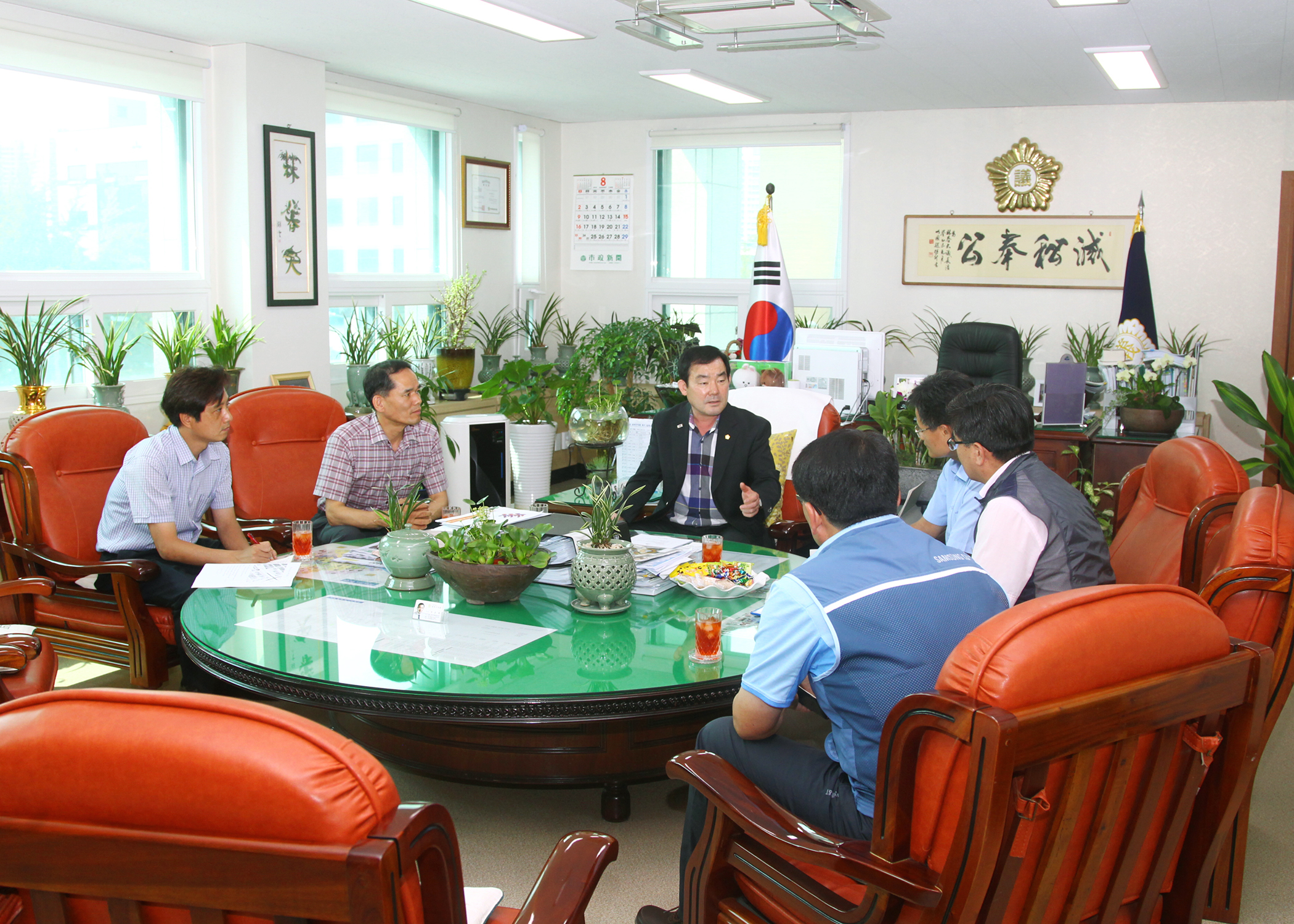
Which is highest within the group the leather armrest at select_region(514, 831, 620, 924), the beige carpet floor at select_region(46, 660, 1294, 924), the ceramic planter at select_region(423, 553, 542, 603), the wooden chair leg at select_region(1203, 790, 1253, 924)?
the ceramic planter at select_region(423, 553, 542, 603)

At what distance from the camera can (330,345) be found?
6031 mm

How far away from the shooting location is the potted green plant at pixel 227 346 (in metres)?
4.99

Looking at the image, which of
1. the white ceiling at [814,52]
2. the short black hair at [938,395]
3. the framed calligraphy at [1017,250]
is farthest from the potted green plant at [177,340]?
the framed calligraphy at [1017,250]

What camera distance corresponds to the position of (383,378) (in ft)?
12.1

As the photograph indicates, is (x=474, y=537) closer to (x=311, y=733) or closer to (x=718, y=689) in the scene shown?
(x=718, y=689)

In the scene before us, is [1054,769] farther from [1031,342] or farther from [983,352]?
[1031,342]

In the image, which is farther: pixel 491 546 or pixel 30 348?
pixel 30 348

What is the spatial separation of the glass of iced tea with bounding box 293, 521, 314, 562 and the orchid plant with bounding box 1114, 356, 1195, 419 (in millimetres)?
4108

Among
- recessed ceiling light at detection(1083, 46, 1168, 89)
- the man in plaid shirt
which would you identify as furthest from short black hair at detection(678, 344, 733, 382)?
recessed ceiling light at detection(1083, 46, 1168, 89)

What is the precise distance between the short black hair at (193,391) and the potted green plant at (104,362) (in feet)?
4.48

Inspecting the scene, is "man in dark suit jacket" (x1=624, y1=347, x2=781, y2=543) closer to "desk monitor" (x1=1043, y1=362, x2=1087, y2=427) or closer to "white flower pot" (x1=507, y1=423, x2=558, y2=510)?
"white flower pot" (x1=507, y1=423, x2=558, y2=510)

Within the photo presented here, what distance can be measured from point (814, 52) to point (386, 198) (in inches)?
113

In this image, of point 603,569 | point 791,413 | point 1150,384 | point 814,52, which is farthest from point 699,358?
point 1150,384

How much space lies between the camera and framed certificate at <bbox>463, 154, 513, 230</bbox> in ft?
22.8
